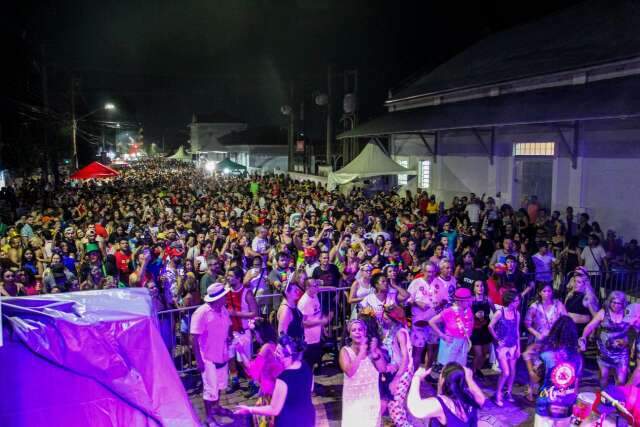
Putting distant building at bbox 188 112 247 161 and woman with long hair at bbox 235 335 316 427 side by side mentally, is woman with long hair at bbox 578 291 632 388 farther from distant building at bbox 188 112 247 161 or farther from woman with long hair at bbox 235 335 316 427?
distant building at bbox 188 112 247 161

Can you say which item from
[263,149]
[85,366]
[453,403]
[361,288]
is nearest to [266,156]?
[263,149]

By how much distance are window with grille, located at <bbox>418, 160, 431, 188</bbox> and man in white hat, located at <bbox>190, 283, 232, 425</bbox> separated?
16.8m

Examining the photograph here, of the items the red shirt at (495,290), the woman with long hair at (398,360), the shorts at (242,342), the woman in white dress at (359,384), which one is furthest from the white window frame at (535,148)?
the woman in white dress at (359,384)

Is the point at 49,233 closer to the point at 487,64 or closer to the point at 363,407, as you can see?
the point at 363,407

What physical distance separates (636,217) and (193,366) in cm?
1064

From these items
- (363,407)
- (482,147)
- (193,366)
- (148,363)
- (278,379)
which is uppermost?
(482,147)

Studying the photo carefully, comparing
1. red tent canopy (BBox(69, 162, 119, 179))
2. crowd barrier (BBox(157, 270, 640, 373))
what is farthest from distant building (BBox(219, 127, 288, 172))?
crowd barrier (BBox(157, 270, 640, 373))

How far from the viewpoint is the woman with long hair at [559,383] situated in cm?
466

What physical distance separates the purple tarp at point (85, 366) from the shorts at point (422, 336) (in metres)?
3.60

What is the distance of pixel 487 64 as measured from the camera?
66.2ft

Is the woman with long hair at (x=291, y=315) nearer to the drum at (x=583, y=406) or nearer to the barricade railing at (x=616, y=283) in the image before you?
the drum at (x=583, y=406)

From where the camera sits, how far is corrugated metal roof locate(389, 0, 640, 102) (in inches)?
576

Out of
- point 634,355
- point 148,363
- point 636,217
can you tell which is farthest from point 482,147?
point 148,363

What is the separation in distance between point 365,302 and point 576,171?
999cm
